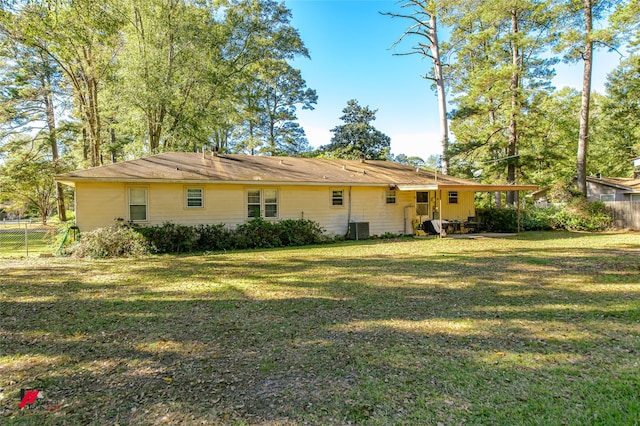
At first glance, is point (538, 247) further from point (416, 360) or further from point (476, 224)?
point (416, 360)

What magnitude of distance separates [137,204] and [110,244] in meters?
1.93

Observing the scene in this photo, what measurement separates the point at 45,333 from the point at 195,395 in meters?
2.88

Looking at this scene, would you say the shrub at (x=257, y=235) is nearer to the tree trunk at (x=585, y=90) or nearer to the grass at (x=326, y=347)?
the grass at (x=326, y=347)

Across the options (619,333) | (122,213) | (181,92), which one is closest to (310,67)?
(181,92)

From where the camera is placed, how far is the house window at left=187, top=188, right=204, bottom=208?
12.9 m

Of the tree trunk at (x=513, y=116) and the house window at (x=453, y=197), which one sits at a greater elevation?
the tree trunk at (x=513, y=116)

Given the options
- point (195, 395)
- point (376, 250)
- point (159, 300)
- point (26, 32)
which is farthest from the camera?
point (376, 250)

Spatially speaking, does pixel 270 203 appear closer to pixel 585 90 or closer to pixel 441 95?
pixel 441 95

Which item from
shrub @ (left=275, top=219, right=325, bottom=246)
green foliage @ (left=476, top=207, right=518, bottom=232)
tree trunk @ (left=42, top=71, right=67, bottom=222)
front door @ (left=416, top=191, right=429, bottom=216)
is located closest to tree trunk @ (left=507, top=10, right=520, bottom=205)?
green foliage @ (left=476, top=207, right=518, bottom=232)

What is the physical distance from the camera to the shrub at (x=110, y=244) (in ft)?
35.0

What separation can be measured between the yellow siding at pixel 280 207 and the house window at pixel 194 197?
0.47 ft

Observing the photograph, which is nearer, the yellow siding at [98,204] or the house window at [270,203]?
the yellow siding at [98,204]

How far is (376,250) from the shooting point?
11844 mm

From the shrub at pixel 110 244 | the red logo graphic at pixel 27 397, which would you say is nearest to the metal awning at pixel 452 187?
the shrub at pixel 110 244
